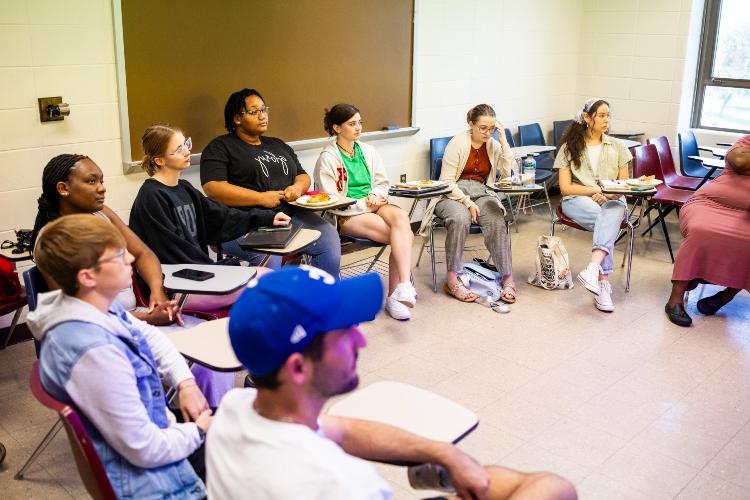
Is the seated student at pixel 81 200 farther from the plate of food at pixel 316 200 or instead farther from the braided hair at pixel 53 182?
the plate of food at pixel 316 200

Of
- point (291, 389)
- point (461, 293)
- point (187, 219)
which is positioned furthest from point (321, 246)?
point (291, 389)

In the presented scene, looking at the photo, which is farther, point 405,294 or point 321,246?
point 405,294

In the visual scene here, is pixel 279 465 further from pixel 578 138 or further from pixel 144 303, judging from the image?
pixel 578 138

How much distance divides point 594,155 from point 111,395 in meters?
4.28

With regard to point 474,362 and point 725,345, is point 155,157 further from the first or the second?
point 725,345

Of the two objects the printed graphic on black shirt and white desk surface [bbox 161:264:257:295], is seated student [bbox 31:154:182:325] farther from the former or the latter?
the printed graphic on black shirt

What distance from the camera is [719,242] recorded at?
4570mm

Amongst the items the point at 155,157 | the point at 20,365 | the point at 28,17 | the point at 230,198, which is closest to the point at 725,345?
the point at 230,198

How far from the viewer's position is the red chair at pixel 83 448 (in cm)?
180

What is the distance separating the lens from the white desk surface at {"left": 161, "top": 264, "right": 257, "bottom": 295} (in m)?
2.98

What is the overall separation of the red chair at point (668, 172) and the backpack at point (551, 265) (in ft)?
5.28

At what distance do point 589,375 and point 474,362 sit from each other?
1.89ft

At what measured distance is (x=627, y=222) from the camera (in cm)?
529

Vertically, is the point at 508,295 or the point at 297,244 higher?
the point at 297,244
